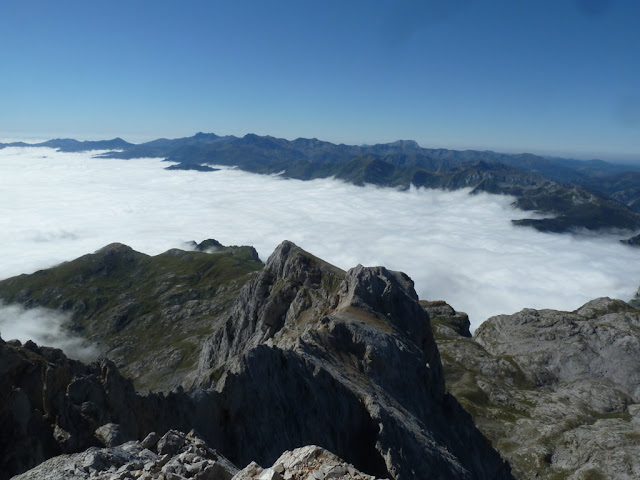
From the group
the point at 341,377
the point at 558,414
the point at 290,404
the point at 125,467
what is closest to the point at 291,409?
the point at 290,404

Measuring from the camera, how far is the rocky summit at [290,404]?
24.5 metres

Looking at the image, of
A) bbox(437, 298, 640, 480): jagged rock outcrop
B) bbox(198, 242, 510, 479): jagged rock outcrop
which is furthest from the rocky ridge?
bbox(437, 298, 640, 480): jagged rock outcrop

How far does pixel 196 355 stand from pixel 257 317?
4157 inches

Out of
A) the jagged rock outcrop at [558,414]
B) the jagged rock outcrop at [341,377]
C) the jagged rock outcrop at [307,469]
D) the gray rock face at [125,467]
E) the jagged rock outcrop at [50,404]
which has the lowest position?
the jagged rock outcrop at [558,414]

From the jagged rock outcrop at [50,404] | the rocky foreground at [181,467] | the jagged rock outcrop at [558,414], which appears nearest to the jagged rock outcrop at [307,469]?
the rocky foreground at [181,467]

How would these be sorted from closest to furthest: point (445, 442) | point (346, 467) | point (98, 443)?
point (346, 467), point (98, 443), point (445, 442)

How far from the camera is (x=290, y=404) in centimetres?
4369

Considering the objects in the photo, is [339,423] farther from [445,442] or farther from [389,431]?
[445,442]

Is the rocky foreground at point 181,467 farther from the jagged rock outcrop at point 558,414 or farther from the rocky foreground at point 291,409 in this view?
the jagged rock outcrop at point 558,414

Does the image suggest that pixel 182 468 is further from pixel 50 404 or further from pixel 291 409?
pixel 291 409

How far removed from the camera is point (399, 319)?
80.2 m

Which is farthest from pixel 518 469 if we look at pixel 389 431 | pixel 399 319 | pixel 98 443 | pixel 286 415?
pixel 98 443

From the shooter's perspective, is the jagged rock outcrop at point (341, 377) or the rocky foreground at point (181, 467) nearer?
the rocky foreground at point (181, 467)

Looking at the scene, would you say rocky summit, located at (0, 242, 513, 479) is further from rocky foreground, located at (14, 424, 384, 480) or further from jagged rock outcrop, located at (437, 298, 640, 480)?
jagged rock outcrop, located at (437, 298, 640, 480)
